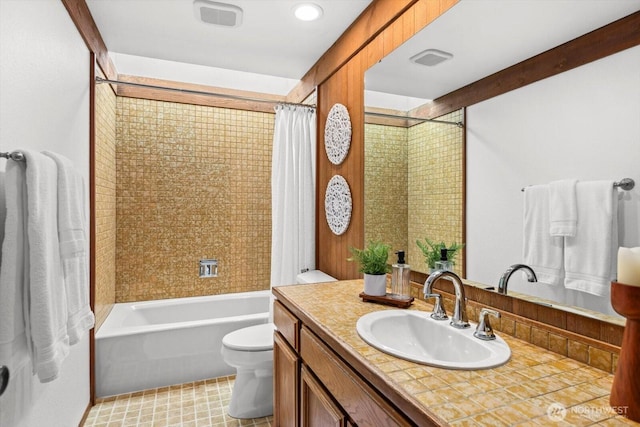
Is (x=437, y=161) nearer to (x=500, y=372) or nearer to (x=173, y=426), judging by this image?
(x=500, y=372)

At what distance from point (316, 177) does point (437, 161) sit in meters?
A: 1.48

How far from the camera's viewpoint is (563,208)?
1036 millimetres

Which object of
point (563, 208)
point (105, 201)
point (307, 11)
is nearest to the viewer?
point (563, 208)

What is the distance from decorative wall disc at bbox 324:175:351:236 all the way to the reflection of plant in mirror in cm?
80

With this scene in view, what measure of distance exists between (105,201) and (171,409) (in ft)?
5.01

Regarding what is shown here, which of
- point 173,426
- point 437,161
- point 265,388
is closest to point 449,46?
point 437,161

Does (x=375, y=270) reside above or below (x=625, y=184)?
below

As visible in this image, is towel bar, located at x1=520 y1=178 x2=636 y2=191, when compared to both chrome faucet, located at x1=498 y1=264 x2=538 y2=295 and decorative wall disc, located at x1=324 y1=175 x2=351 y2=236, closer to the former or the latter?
chrome faucet, located at x1=498 y1=264 x2=538 y2=295

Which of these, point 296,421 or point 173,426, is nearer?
point 296,421

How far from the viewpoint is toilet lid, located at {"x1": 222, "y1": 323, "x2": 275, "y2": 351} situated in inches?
85.9

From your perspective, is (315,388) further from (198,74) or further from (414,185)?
(198,74)

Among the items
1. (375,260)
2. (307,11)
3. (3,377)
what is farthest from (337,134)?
(3,377)

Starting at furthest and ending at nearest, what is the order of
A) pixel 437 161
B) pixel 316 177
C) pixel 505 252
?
pixel 316 177 < pixel 437 161 < pixel 505 252

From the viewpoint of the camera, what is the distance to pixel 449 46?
152 centimetres
